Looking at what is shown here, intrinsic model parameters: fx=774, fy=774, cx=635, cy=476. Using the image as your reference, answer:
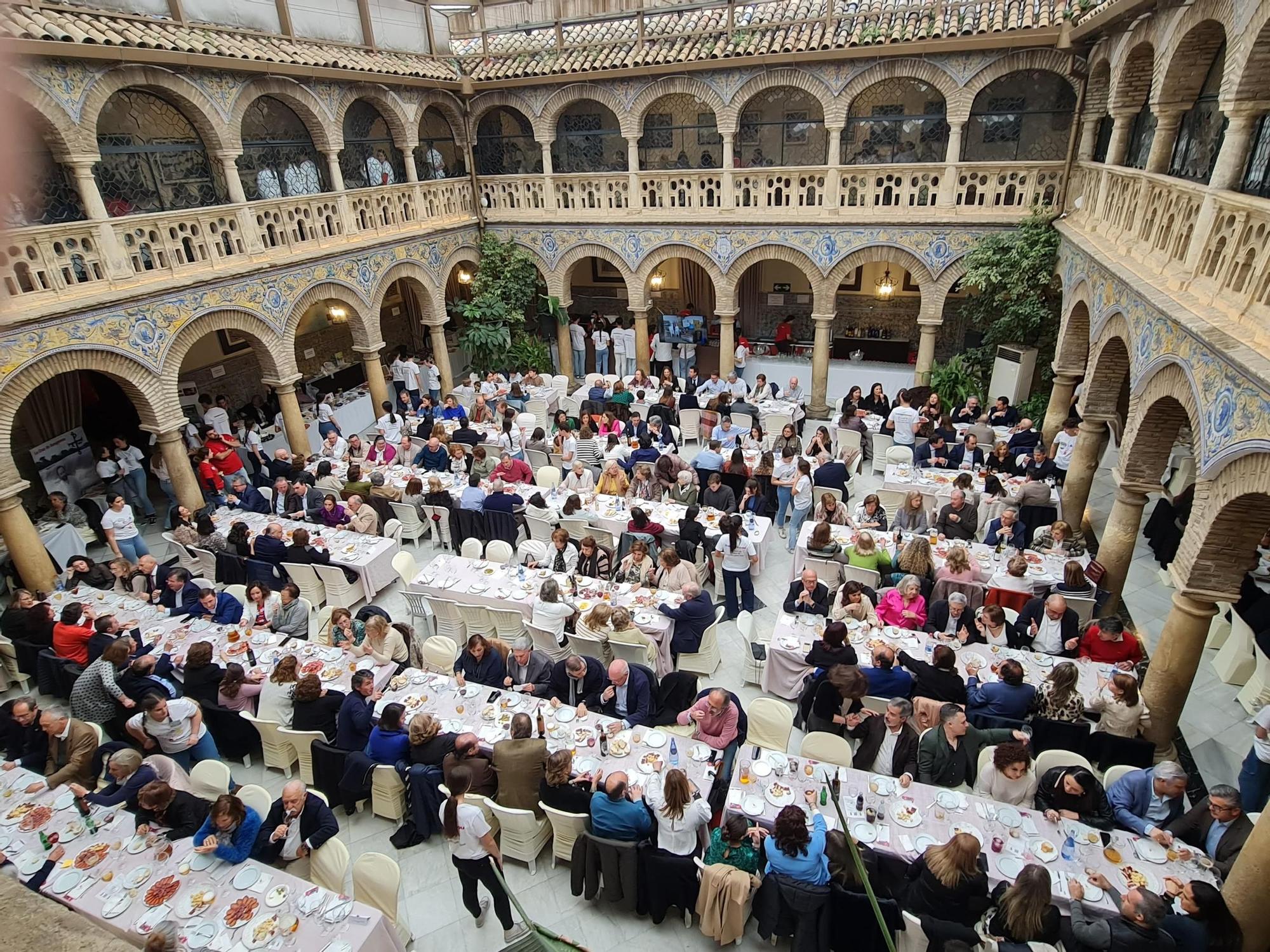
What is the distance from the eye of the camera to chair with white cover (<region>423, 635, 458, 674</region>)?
9148 mm

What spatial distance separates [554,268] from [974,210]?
32.4ft

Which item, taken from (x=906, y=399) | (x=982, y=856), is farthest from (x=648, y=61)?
(x=982, y=856)

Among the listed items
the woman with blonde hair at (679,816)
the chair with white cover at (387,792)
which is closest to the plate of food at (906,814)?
the woman with blonde hair at (679,816)

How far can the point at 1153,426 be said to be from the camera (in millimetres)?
9023

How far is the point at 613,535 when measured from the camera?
39.4ft

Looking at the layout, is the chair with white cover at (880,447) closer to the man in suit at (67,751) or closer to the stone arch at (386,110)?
the stone arch at (386,110)

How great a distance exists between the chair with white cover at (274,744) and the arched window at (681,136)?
16.5m

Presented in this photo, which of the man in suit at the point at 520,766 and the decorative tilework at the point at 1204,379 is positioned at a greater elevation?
the decorative tilework at the point at 1204,379

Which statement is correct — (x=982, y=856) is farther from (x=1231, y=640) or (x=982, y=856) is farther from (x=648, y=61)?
(x=648, y=61)

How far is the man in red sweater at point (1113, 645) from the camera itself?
27.2 feet

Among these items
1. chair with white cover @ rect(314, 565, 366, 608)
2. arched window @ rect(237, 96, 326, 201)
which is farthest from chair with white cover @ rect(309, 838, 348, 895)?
arched window @ rect(237, 96, 326, 201)

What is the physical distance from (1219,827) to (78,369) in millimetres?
15701

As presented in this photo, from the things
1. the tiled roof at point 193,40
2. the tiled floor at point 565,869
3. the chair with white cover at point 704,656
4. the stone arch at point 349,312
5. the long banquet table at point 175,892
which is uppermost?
the tiled roof at point 193,40

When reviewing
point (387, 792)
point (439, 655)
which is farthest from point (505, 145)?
point (387, 792)
